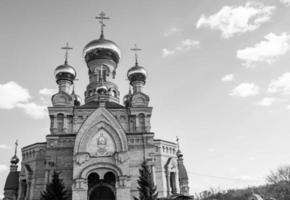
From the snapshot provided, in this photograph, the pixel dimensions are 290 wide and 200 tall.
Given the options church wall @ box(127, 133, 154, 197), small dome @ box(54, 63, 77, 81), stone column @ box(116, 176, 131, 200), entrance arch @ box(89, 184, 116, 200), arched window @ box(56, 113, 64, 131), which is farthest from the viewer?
small dome @ box(54, 63, 77, 81)

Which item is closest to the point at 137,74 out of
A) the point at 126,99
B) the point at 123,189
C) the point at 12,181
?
the point at 126,99

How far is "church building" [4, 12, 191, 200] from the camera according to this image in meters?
18.1

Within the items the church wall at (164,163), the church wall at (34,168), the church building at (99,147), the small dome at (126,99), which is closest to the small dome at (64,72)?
the church building at (99,147)

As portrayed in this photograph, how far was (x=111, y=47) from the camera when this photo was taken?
27.0 meters

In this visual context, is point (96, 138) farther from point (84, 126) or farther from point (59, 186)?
point (59, 186)

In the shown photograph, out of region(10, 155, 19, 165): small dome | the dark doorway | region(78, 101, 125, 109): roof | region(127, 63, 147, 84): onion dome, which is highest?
region(127, 63, 147, 84): onion dome

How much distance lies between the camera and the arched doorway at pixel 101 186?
19.0 meters

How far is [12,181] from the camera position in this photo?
78.7 feet

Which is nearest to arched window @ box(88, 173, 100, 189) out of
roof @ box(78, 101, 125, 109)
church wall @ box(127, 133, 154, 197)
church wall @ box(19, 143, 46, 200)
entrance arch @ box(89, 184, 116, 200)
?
entrance arch @ box(89, 184, 116, 200)

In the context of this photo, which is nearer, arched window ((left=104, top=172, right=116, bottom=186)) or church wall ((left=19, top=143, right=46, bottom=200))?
arched window ((left=104, top=172, right=116, bottom=186))

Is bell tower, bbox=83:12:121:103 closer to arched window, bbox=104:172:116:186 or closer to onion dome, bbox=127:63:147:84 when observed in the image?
onion dome, bbox=127:63:147:84

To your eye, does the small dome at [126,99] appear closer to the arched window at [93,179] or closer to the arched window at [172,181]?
the arched window at [172,181]

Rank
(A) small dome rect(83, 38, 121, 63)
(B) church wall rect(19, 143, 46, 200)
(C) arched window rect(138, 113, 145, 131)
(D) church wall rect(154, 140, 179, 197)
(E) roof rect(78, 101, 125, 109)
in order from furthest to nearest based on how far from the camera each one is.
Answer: (A) small dome rect(83, 38, 121, 63) < (E) roof rect(78, 101, 125, 109) < (C) arched window rect(138, 113, 145, 131) < (D) church wall rect(154, 140, 179, 197) < (B) church wall rect(19, 143, 46, 200)

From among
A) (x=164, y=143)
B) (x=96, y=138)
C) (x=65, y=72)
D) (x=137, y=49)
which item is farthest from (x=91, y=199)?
(x=137, y=49)
